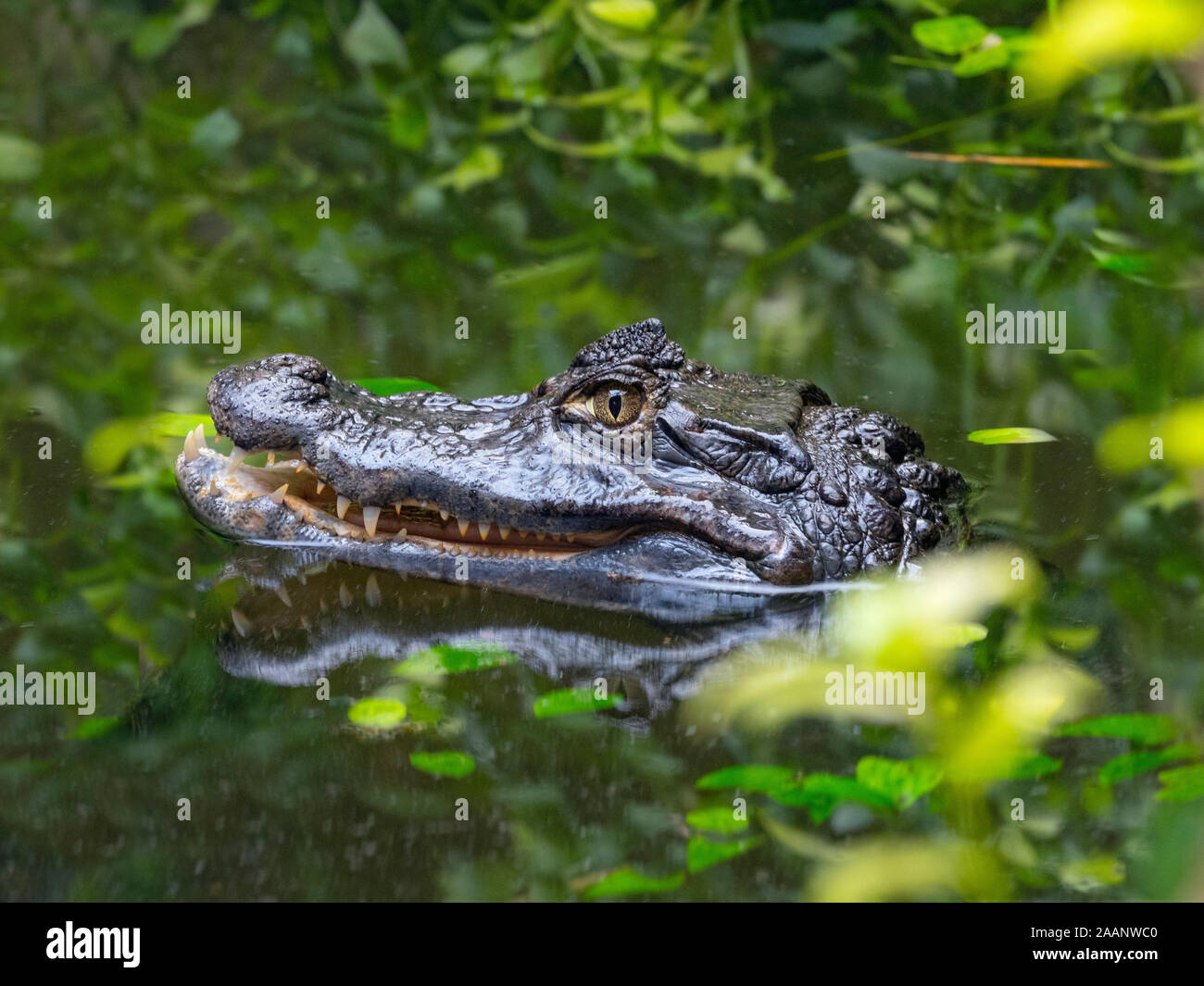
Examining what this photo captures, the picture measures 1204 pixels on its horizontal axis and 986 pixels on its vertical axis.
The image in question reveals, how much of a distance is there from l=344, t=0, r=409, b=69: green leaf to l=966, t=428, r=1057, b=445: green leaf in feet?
16.6

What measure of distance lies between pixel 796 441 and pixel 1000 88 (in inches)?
210

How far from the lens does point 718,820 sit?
3.32 metres

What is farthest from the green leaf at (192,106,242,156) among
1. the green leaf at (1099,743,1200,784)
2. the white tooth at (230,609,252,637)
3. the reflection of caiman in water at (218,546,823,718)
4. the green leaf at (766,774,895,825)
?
the green leaf at (1099,743,1200,784)

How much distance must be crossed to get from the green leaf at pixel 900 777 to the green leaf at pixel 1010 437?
8.04 ft

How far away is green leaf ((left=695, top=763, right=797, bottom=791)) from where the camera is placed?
348 centimetres

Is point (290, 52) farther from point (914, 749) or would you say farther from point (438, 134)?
point (914, 749)

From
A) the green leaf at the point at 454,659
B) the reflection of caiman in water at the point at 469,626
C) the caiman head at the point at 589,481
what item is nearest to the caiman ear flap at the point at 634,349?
the caiman head at the point at 589,481

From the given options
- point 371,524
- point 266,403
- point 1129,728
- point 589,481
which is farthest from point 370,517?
point 1129,728

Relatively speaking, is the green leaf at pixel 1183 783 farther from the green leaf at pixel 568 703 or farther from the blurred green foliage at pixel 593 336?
the green leaf at pixel 568 703

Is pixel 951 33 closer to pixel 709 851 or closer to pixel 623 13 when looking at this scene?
pixel 623 13

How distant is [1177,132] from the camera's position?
8.74 metres

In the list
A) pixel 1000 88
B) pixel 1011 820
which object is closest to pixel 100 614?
pixel 1011 820

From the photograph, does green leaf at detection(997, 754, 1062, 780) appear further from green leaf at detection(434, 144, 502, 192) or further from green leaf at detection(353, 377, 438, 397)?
green leaf at detection(434, 144, 502, 192)

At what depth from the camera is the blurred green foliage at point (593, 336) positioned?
329cm
